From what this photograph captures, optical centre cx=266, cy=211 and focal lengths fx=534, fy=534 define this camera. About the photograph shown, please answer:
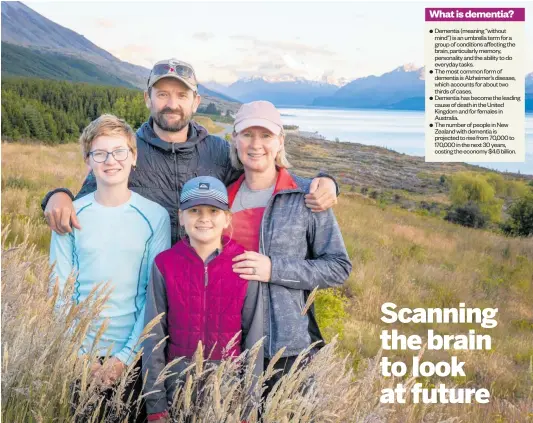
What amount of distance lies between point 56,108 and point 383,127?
40777 mm

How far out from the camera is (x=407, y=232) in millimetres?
17578

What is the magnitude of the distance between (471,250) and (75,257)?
16603 mm

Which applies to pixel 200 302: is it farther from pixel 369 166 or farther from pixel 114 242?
pixel 369 166

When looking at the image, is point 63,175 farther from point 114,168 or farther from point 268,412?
point 268,412

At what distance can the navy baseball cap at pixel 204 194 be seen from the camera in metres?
2.72

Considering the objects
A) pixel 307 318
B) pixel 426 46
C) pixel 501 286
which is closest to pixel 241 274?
pixel 307 318

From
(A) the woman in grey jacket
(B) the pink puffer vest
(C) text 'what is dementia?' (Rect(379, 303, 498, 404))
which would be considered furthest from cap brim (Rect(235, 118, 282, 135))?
(C) text 'what is dementia?' (Rect(379, 303, 498, 404))

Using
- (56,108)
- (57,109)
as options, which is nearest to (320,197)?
(57,109)

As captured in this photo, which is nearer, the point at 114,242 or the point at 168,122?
the point at 114,242

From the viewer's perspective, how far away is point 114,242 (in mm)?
2820

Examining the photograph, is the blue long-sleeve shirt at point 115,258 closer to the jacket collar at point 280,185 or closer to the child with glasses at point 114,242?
the child with glasses at point 114,242

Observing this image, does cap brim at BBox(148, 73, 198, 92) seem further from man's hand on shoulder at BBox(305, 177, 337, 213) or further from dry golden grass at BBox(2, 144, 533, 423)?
dry golden grass at BBox(2, 144, 533, 423)

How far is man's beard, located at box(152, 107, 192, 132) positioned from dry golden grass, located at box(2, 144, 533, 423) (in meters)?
1.15

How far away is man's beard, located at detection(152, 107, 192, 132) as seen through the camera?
3.45 metres
